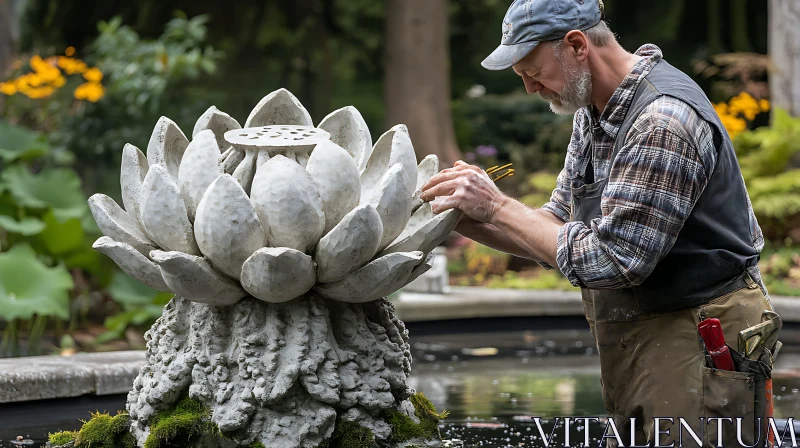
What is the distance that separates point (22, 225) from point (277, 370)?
151 inches

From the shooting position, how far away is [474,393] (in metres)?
3.95

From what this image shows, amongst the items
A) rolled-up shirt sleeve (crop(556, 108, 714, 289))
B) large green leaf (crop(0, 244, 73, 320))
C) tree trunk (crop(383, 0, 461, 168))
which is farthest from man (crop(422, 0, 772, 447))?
tree trunk (crop(383, 0, 461, 168))

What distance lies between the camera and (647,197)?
2.23 m

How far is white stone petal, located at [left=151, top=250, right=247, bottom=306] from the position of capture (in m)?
2.15

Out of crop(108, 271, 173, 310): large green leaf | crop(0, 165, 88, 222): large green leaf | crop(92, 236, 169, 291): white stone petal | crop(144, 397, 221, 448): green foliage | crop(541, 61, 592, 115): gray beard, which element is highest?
crop(0, 165, 88, 222): large green leaf

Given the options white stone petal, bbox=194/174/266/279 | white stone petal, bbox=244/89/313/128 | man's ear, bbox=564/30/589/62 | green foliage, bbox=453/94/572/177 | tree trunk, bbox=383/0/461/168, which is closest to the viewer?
white stone petal, bbox=194/174/266/279

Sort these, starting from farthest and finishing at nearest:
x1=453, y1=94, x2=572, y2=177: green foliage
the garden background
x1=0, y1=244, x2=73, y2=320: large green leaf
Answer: x1=453, y1=94, x2=572, y2=177: green foliage → the garden background → x1=0, y1=244, x2=73, y2=320: large green leaf

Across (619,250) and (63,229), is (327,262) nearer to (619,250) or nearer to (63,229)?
(619,250)

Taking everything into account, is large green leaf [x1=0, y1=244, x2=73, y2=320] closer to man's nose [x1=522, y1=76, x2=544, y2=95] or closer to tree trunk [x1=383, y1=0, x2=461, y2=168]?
man's nose [x1=522, y1=76, x2=544, y2=95]

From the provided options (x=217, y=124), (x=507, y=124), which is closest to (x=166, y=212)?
(x=217, y=124)

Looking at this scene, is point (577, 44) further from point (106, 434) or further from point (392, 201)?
point (106, 434)

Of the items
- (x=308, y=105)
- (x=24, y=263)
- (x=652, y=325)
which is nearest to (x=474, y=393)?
(x=652, y=325)

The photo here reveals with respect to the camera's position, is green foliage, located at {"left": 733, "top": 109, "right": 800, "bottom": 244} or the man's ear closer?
the man's ear

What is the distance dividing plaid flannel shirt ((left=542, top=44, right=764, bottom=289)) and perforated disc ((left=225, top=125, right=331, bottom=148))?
25.3 inches
